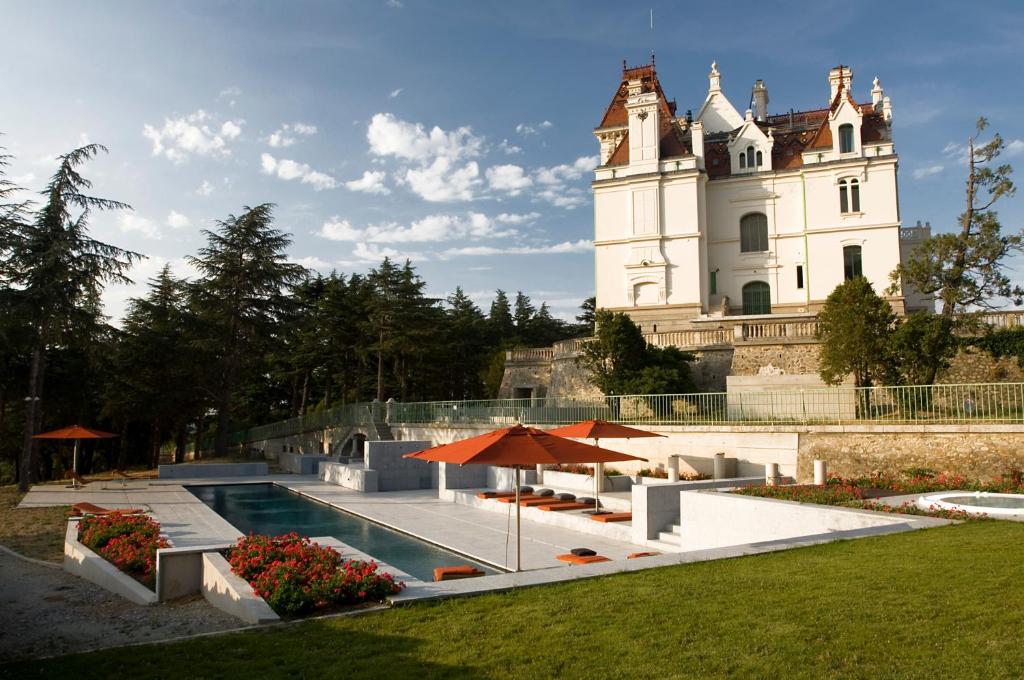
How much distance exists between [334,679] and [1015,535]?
904cm

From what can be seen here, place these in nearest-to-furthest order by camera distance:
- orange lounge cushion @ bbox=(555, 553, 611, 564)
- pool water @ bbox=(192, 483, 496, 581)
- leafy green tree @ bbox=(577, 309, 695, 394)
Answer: orange lounge cushion @ bbox=(555, 553, 611, 564), pool water @ bbox=(192, 483, 496, 581), leafy green tree @ bbox=(577, 309, 695, 394)

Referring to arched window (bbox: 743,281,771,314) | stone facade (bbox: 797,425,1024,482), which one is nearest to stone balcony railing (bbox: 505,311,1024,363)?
arched window (bbox: 743,281,771,314)

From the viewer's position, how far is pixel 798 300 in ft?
134

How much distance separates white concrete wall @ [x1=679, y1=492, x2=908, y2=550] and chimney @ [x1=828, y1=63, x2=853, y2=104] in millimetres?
42626

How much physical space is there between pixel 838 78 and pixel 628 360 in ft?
106

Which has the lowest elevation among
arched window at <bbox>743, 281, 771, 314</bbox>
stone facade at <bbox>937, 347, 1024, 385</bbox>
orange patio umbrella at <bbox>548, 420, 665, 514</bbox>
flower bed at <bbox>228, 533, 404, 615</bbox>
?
flower bed at <bbox>228, 533, 404, 615</bbox>

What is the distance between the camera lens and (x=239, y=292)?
122 ft

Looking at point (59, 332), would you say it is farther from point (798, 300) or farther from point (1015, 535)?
point (798, 300)

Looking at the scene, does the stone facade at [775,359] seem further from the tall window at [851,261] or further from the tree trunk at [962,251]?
the tall window at [851,261]

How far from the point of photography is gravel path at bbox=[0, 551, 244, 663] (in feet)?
23.0

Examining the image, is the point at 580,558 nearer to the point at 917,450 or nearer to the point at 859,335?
the point at 917,450

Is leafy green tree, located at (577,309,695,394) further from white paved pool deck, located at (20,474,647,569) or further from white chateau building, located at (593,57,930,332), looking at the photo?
white chateau building, located at (593,57,930,332)

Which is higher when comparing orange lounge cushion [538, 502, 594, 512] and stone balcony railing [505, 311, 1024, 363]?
stone balcony railing [505, 311, 1024, 363]

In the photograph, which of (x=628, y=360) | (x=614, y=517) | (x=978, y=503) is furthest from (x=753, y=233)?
(x=978, y=503)
